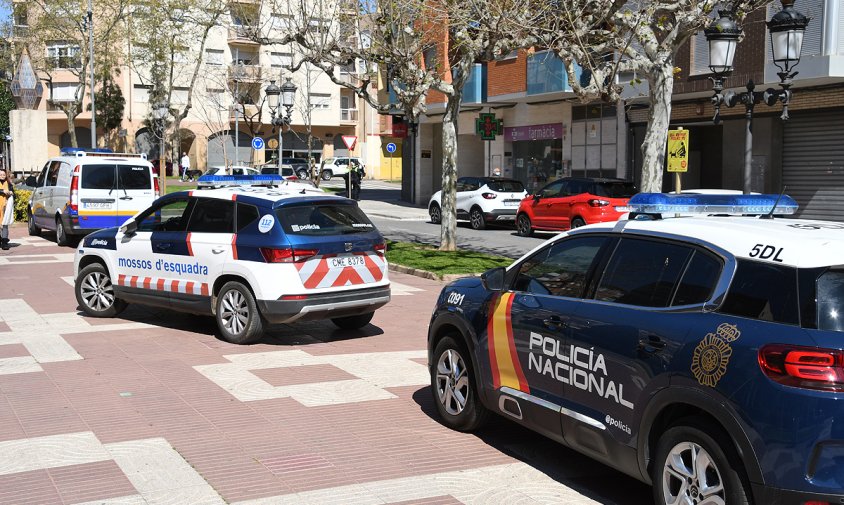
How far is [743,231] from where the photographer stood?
4.75 meters

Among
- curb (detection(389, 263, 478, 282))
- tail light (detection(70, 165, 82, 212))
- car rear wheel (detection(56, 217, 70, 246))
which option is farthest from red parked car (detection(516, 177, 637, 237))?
car rear wheel (detection(56, 217, 70, 246))

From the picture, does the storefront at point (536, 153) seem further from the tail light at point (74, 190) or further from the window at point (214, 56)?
the window at point (214, 56)

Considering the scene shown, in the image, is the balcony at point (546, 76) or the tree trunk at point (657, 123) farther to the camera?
the balcony at point (546, 76)

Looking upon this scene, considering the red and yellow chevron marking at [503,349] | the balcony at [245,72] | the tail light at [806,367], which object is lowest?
the red and yellow chevron marking at [503,349]

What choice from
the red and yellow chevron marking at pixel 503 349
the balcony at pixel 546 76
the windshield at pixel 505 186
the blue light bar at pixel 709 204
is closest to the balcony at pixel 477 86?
the balcony at pixel 546 76

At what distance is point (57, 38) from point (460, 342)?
53.5m

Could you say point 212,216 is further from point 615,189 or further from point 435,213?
point 435,213

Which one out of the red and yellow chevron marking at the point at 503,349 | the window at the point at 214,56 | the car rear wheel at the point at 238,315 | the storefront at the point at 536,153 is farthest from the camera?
the window at the point at 214,56

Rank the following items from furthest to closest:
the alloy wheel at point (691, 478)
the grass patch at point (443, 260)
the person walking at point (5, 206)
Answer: the person walking at point (5, 206)
the grass patch at point (443, 260)
the alloy wheel at point (691, 478)

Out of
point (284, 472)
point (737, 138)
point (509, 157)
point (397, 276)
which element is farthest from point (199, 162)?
point (284, 472)

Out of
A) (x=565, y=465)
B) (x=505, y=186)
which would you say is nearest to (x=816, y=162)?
(x=505, y=186)

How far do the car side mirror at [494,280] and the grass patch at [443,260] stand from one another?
9.85 metres

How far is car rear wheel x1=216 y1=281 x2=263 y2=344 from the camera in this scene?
392 inches

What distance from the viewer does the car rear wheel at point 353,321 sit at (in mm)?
11180
